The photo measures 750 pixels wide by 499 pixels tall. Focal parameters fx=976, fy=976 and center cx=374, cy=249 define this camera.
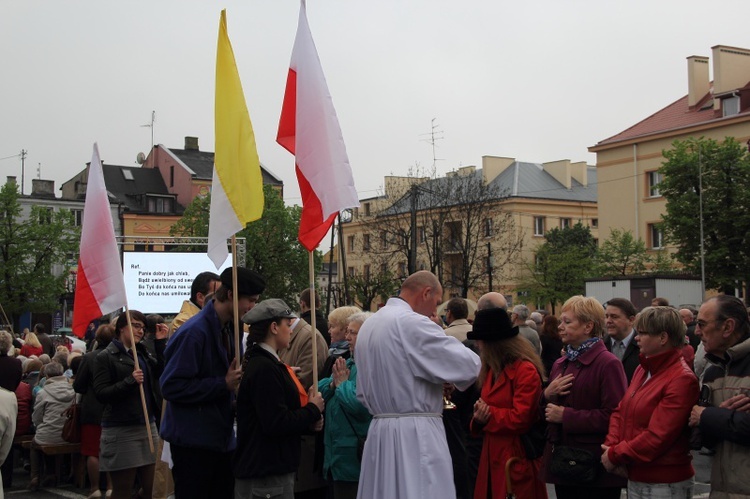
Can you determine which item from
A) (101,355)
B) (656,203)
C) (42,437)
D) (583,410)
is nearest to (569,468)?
(583,410)

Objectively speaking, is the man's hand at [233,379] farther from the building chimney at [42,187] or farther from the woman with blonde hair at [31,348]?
the building chimney at [42,187]

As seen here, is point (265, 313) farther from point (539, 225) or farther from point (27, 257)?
point (539, 225)

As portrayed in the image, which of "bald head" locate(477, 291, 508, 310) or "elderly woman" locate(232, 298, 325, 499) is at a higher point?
"bald head" locate(477, 291, 508, 310)

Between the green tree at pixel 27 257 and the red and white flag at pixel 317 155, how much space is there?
53081 mm

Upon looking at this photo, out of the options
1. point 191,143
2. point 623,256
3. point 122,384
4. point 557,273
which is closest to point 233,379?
point 122,384

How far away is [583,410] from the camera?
257 inches

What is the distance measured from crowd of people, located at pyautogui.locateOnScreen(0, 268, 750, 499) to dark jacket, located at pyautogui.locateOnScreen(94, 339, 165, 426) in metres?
1.64

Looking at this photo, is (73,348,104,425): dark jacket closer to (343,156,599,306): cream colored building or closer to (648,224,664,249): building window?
(343,156,599,306): cream colored building

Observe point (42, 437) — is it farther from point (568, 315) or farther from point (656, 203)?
point (656, 203)

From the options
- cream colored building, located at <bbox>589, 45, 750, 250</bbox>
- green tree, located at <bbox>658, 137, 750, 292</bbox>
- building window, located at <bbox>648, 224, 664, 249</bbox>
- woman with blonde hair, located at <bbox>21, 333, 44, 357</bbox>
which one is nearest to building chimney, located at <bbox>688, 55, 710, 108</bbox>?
cream colored building, located at <bbox>589, 45, 750, 250</bbox>

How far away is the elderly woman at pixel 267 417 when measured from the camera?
613 cm

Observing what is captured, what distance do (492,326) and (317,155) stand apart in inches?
70.6

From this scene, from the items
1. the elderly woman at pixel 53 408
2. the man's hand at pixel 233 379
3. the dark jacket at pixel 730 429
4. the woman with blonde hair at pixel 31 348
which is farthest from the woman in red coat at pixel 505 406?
the woman with blonde hair at pixel 31 348

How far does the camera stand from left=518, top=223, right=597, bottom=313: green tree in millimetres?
59750
